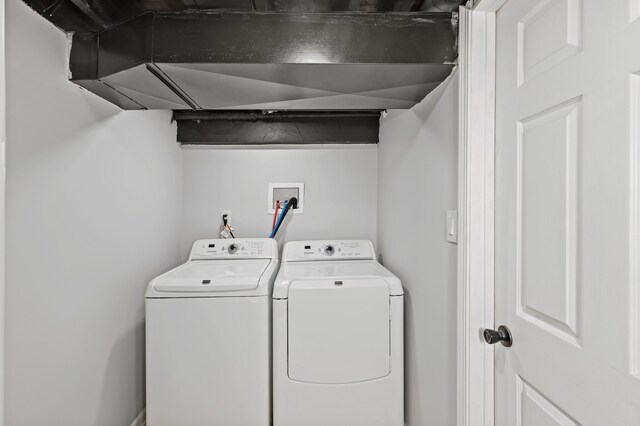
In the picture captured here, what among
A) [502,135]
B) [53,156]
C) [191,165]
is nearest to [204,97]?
[53,156]

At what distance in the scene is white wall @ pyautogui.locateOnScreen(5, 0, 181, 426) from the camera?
1.08 metres

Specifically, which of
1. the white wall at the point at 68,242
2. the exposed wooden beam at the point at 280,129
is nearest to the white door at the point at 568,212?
the exposed wooden beam at the point at 280,129

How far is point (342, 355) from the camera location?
164cm

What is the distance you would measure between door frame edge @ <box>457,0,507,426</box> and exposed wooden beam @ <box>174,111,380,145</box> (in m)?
1.34

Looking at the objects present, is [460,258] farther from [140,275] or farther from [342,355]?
[140,275]

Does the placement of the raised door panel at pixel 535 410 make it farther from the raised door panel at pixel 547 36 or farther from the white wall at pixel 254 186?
the white wall at pixel 254 186

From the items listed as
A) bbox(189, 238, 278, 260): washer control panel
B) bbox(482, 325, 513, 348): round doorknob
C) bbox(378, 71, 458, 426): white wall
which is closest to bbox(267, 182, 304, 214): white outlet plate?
bbox(189, 238, 278, 260): washer control panel

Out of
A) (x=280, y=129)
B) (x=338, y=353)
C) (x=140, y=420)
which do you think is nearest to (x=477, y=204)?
(x=338, y=353)

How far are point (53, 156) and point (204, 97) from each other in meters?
0.67

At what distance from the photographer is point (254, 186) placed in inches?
98.2

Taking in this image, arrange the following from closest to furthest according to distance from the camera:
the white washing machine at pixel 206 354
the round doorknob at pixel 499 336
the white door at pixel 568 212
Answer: the white door at pixel 568 212 → the round doorknob at pixel 499 336 → the white washing machine at pixel 206 354

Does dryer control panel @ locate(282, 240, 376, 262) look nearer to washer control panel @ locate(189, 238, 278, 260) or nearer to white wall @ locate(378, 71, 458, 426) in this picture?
washer control panel @ locate(189, 238, 278, 260)

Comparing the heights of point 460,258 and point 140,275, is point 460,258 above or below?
above

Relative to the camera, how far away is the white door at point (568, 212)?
0.64m
